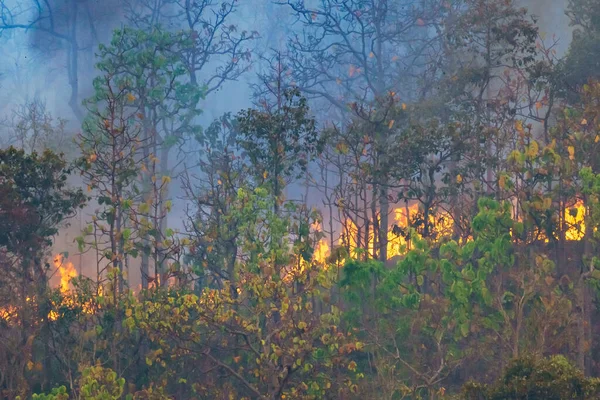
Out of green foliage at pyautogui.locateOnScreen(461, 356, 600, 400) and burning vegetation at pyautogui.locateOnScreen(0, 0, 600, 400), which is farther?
burning vegetation at pyautogui.locateOnScreen(0, 0, 600, 400)

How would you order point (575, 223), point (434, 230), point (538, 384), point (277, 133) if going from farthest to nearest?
point (434, 230), point (277, 133), point (575, 223), point (538, 384)

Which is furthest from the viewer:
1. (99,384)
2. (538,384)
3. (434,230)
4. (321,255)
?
(321,255)

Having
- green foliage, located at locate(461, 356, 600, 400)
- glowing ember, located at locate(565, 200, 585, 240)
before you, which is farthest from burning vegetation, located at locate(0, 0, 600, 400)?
green foliage, located at locate(461, 356, 600, 400)

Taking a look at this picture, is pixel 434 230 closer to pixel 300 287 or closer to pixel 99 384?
pixel 300 287

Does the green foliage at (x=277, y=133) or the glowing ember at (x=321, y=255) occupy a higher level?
the green foliage at (x=277, y=133)

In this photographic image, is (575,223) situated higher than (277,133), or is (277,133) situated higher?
(277,133)

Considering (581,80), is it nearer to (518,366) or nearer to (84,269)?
(518,366)

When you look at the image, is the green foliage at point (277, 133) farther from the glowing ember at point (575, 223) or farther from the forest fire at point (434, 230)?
the glowing ember at point (575, 223)

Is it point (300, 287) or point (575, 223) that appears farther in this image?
point (575, 223)

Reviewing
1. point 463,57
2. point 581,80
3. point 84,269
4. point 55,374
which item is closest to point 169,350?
point 55,374

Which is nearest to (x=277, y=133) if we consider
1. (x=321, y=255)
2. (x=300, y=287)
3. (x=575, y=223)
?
(x=321, y=255)

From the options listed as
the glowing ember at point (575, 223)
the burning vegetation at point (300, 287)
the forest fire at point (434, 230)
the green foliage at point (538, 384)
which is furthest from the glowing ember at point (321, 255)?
the glowing ember at point (575, 223)

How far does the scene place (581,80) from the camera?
21.9 metres

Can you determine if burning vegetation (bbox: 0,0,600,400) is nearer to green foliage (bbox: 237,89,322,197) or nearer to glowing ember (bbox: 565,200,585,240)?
green foliage (bbox: 237,89,322,197)
